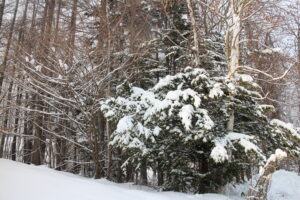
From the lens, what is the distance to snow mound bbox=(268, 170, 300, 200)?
25.9ft

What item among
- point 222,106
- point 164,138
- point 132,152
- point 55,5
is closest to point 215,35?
point 222,106

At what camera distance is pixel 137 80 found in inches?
372

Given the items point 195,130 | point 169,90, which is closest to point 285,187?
point 195,130

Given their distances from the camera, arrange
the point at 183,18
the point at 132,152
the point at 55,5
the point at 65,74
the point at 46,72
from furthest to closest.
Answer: the point at 55,5 → the point at 183,18 → the point at 46,72 → the point at 65,74 → the point at 132,152

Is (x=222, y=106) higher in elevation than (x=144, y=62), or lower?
lower

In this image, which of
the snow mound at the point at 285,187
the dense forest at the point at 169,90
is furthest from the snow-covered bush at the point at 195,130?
the snow mound at the point at 285,187

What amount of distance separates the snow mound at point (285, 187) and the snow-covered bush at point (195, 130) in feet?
5.19

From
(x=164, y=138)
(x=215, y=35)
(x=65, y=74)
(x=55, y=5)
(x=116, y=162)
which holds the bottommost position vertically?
(x=116, y=162)

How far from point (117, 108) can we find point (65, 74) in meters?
1.99

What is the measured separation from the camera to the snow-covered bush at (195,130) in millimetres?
6184

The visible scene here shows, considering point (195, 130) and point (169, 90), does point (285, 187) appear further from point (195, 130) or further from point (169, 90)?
point (169, 90)

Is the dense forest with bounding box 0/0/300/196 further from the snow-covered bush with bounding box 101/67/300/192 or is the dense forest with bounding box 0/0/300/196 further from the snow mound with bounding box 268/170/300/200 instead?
the snow mound with bounding box 268/170/300/200

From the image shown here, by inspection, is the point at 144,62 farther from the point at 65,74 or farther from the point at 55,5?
the point at 55,5

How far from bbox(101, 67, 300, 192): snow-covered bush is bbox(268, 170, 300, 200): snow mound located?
5.19ft
